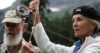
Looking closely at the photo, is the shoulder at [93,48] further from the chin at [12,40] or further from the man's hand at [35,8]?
the chin at [12,40]

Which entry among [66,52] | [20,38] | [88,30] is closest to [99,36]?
[88,30]

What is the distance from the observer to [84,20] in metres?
3.56

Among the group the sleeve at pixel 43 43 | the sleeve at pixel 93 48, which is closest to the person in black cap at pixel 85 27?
the sleeve at pixel 93 48

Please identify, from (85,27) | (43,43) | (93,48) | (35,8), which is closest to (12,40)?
(43,43)

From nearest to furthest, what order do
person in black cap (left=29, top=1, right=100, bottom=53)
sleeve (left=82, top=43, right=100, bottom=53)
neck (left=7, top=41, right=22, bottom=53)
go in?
1. sleeve (left=82, top=43, right=100, bottom=53)
2. person in black cap (left=29, top=1, right=100, bottom=53)
3. neck (left=7, top=41, right=22, bottom=53)

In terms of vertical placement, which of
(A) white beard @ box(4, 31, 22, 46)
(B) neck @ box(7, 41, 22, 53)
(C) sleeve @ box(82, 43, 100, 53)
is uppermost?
(C) sleeve @ box(82, 43, 100, 53)

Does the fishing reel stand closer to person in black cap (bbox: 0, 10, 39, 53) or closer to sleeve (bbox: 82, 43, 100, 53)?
person in black cap (bbox: 0, 10, 39, 53)

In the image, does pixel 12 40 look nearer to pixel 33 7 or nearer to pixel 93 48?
pixel 33 7

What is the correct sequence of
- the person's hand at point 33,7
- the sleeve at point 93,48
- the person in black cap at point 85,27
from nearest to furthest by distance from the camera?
the sleeve at point 93,48 < the person in black cap at point 85,27 < the person's hand at point 33,7

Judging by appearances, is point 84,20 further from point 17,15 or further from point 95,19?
point 17,15

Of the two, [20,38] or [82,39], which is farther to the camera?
[20,38]

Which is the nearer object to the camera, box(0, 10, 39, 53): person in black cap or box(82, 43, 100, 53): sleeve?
box(82, 43, 100, 53): sleeve

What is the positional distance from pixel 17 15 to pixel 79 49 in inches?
33.1

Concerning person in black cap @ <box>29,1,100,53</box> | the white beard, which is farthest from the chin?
person in black cap @ <box>29,1,100,53</box>
